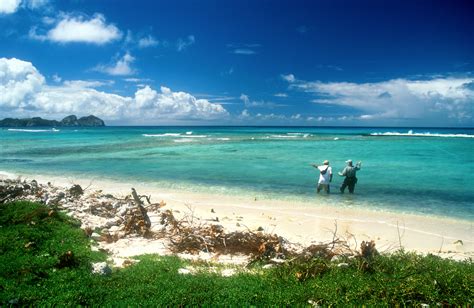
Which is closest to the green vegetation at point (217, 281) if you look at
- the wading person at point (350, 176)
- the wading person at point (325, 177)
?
the wading person at point (325, 177)

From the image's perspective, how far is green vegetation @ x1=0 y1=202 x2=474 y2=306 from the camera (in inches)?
228

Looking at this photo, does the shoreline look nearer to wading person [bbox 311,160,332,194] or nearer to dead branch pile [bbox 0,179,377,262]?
dead branch pile [bbox 0,179,377,262]

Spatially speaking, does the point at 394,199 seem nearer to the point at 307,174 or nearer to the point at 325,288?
the point at 307,174

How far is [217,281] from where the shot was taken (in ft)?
21.8

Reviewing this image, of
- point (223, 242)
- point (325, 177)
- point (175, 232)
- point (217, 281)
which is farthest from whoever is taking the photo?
point (325, 177)

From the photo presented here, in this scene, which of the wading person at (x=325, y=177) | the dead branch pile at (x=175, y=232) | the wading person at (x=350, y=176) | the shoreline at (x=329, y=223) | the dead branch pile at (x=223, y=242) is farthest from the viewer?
the wading person at (x=350, y=176)

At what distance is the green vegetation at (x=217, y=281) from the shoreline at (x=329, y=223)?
1639mm

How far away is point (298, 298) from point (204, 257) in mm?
3338

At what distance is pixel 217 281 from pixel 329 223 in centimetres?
694

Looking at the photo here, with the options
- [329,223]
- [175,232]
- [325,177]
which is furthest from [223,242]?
[325,177]

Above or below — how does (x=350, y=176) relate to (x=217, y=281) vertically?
above

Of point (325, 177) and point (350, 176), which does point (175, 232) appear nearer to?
point (325, 177)

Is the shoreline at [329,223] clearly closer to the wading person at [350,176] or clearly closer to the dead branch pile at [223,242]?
the dead branch pile at [223,242]

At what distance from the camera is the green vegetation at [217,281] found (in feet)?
19.0
